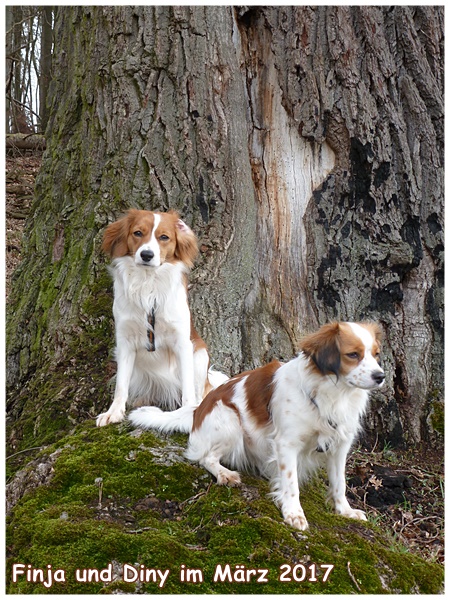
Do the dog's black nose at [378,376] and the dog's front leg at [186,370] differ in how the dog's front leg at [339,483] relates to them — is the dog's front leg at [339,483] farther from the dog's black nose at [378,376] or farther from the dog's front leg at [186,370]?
the dog's front leg at [186,370]

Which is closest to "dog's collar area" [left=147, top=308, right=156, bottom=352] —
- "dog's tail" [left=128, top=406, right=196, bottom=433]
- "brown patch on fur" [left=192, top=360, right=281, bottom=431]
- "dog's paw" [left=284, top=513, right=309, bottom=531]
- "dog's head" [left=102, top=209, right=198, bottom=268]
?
"dog's head" [left=102, top=209, right=198, bottom=268]

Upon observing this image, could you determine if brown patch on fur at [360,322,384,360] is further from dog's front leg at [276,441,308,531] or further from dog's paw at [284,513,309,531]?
dog's paw at [284,513,309,531]

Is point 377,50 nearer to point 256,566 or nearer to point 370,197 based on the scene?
point 370,197

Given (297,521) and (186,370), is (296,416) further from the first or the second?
(186,370)

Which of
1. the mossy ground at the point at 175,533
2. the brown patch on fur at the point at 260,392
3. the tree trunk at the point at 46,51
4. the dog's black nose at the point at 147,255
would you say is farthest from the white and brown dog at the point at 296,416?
the tree trunk at the point at 46,51

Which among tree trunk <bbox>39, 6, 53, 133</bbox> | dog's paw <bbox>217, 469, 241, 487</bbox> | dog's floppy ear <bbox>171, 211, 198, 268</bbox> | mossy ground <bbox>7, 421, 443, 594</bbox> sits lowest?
mossy ground <bbox>7, 421, 443, 594</bbox>

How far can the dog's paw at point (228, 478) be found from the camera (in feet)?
13.3

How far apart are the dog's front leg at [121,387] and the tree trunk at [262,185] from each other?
548 millimetres

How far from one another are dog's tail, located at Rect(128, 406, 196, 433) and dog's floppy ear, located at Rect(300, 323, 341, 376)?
115cm

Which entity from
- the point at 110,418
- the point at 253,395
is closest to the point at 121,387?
the point at 110,418

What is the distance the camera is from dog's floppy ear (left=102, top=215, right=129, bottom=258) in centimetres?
521

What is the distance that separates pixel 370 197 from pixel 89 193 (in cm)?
263

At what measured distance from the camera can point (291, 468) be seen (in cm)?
395

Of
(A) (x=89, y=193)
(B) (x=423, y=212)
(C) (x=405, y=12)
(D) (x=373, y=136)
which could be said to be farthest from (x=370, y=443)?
(C) (x=405, y=12)
